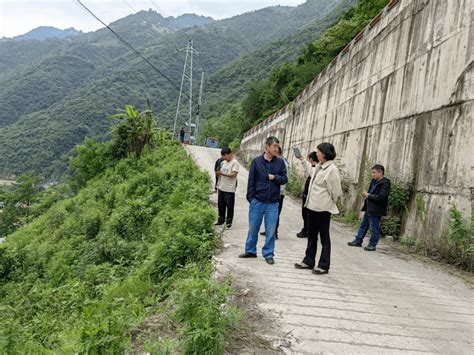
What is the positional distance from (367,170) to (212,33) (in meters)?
122

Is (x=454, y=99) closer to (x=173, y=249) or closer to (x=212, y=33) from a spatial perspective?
(x=173, y=249)

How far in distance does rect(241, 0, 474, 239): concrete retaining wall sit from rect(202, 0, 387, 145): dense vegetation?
49.4ft

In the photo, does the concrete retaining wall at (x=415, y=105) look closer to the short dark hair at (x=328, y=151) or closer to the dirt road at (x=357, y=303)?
the dirt road at (x=357, y=303)

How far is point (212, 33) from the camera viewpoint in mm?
122438

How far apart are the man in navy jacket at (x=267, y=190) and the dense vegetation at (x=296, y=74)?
22308 millimetres

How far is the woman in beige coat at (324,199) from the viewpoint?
5211 millimetres

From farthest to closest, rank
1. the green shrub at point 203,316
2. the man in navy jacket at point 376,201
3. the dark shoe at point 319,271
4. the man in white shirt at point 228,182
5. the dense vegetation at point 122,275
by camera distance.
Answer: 1. the man in white shirt at point 228,182
2. the man in navy jacket at point 376,201
3. the dark shoe at point 319,271
4. the dense vegetation at point 122,275
5. the green shrub at point 203,316

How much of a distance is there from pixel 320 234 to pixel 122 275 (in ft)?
13.0

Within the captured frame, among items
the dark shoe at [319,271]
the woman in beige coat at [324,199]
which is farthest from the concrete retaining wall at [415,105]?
the dark shoe at [319,271]

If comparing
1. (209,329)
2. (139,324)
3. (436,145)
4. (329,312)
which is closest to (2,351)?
(139,324)

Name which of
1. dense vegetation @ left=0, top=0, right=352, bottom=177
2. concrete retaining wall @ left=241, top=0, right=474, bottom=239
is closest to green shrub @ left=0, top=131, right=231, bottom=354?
concrete retaining wall @ left=241, top=0, right=474, bottom=239

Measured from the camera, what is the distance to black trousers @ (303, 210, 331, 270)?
5.24 m

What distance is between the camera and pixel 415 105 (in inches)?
325

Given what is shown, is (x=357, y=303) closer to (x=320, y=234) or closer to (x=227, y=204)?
(x=320, y=234)
